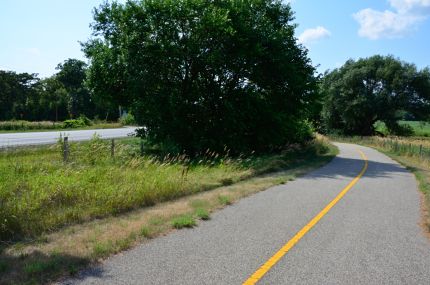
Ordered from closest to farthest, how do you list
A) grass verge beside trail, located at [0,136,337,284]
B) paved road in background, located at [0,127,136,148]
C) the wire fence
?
grass verge beside trail, located at [0,136,337,284]
paved road in background, located at [0,127,136,148]
the wire fence

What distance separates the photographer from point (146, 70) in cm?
2319

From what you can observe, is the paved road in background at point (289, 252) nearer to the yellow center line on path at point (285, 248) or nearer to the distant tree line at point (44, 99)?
the yellow center line on path at point (285, 248)

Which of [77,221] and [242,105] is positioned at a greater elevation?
[242,105]

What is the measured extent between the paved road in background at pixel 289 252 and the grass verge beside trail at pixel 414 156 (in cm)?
134

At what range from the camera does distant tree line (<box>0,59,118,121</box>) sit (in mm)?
84562

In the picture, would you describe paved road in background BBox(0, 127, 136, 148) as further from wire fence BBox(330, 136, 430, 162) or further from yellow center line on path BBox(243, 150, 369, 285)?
wire fence BBox(330, 136, 430, 162)

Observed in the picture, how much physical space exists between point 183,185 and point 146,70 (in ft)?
40.7

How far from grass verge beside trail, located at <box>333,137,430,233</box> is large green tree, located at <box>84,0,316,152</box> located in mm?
8263

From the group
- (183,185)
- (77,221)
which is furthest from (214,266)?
(183,185)

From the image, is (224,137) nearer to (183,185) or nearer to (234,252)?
(183,185)

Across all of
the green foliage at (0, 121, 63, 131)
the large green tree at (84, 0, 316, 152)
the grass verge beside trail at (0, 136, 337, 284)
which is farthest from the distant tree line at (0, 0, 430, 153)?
the green foliage at (0, 121, 63, 131)

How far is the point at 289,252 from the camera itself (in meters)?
6.76

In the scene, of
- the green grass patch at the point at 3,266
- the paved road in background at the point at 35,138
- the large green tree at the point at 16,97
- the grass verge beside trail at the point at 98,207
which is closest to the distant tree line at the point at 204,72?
the paved road in background at the point at 35,138

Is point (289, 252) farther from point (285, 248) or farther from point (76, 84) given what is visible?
point (76, 84)
